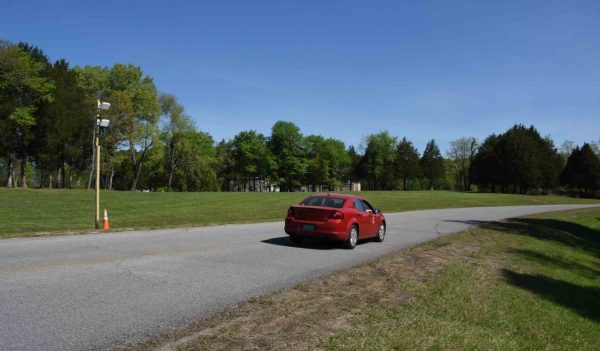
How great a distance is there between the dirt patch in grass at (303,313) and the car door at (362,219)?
3775mm

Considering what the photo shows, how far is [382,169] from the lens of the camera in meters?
109

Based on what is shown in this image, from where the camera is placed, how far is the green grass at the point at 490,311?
514 cm

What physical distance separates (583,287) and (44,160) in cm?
4912

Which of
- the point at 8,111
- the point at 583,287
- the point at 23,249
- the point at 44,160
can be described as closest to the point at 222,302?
the point at 23,249

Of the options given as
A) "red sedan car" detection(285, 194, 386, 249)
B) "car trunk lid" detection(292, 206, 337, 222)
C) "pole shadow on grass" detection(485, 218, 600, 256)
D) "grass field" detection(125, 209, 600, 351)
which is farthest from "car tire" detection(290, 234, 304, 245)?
"pole shadow on grass" detection(485, 218, 600, 256)

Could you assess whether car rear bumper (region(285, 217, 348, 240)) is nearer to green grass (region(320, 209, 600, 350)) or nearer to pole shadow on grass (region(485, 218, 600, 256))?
green grass (region(320, 209, 600, 350))

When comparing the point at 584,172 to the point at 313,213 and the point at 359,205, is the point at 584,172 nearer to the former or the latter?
the point at 359,205

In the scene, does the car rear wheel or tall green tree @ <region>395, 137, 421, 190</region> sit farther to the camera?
tall green tree @ <region>395, 137, 421, 190</region>

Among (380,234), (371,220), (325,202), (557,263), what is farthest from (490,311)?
(557,263)

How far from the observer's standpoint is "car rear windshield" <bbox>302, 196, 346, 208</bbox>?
13234 mm

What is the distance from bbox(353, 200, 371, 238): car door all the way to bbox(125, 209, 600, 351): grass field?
208cm

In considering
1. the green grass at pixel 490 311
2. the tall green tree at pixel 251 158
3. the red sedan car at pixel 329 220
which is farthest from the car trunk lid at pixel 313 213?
the tall green tree at pixel 251 158

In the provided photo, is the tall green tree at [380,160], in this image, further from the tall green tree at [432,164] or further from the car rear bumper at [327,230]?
the car rear bumper at [327,230]

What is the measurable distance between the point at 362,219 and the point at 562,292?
5.58 m
